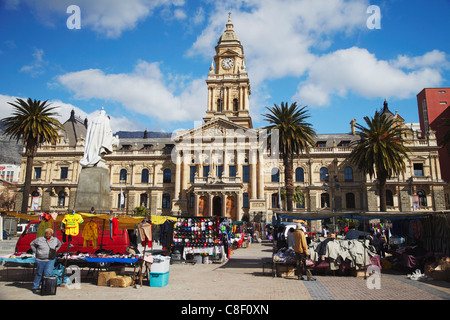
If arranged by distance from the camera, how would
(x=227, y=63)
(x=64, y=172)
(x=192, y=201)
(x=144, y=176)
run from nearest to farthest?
(x=192, y=201), (x=64, y=172), (x=144, y=176), (x=227, y=63)

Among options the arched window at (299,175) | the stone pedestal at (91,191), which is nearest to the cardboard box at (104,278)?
the stone pedestal at (91,191)

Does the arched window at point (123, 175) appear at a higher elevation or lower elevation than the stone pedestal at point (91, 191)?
higher

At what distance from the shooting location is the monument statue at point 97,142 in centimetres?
1825

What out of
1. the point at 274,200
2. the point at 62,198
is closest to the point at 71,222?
the point at 274,200

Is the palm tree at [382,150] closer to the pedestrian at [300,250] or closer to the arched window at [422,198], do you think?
the arched window at [422,198]

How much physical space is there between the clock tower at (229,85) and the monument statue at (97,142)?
1567 inches

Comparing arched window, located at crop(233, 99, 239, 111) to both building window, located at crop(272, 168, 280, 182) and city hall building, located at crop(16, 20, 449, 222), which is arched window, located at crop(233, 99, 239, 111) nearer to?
city hall building, located at crop(16, 20, 449, 222)

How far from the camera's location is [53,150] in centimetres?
5819

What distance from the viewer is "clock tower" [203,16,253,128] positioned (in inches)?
2317

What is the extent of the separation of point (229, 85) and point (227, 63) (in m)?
4.57

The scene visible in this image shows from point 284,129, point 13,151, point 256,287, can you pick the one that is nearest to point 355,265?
point 256,287

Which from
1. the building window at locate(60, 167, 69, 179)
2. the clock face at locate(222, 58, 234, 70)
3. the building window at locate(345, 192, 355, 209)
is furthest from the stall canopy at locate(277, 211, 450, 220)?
the building window at locate(60, 167, 69, 179)

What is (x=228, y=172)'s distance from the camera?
52.7m

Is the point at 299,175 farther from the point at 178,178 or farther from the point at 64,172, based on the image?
the point at 64,172
